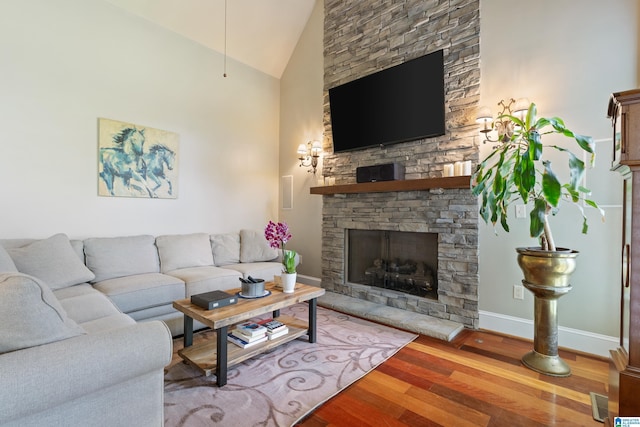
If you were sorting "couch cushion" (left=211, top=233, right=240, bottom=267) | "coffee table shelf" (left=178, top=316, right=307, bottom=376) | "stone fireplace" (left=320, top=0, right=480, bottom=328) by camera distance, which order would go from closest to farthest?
"coffee table shelf" (left=178, top=316, right=307, bottom=376), "stone fireplace" (left=320, top=0, right=480, bottom=328), "couch cushion" (left=211, top=233, right=240, bottom=267)

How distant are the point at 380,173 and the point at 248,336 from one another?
85.1 inches

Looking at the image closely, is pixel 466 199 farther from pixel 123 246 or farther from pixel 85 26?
pixel 85 26

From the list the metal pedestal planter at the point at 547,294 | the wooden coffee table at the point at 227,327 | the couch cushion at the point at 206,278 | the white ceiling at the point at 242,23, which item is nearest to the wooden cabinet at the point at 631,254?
the metal pedestal planter at the point at 547,294

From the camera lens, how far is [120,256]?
2.90m

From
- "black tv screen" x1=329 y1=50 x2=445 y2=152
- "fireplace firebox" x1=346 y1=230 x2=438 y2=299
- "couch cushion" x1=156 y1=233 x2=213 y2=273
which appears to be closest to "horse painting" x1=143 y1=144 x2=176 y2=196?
"couch cushion" x1=156 y1=233 x2=213 y2=273

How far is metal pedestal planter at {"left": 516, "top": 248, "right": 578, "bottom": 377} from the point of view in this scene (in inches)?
81.0

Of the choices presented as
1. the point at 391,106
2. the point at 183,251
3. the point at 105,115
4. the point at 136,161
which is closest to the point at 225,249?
the point at 183,251

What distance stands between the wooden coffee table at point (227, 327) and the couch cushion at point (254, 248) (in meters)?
1.40

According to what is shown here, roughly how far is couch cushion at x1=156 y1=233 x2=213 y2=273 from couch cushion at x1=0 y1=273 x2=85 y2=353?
7.01ft

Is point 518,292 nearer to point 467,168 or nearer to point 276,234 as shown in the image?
point 467,168

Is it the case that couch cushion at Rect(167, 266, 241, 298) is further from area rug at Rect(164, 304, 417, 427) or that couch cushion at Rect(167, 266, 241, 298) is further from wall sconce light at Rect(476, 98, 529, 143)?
wall sconce light at Rect(476, 98, 529, 143)

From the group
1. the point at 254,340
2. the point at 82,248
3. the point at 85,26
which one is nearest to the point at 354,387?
the point at 254,340

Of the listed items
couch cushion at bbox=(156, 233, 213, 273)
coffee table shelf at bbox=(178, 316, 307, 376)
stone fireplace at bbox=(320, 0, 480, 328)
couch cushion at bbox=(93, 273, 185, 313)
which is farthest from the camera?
couch cushion at bbox=(156, 233, 213, 273)

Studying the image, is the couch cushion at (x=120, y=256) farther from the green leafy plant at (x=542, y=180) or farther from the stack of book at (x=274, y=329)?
the green leafy plant at (x=542, y=180)
